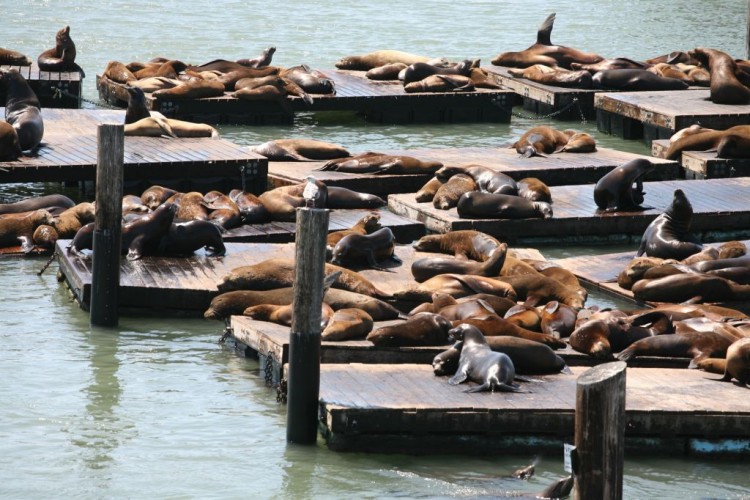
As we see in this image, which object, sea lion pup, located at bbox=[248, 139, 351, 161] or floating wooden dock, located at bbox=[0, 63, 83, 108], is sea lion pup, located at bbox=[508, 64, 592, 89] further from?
floating wooden dock, located at bbox=[0, 63, 83, 108]

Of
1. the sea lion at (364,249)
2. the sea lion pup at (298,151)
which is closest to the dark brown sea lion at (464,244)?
the sea lion at (364,249)

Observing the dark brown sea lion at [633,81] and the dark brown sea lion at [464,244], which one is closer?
the dark brown sea lion at [464,244]

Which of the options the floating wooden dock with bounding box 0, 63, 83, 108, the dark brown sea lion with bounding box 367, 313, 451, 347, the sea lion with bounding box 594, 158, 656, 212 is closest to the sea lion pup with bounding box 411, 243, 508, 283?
the dark brown sea lion with bounding box 367, 313, 451, 347

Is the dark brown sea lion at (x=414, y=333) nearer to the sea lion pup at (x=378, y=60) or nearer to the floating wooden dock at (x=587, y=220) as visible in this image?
the floating wooden dock at (x=587, y=220)

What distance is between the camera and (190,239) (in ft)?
32.8

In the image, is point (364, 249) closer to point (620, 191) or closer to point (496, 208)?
point (496, 208)

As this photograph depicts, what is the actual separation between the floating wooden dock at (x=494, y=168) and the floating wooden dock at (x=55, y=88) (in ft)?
16.6

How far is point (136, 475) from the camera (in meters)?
6.78

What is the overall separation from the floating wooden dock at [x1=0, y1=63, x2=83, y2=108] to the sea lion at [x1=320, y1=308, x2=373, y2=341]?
10.3 m

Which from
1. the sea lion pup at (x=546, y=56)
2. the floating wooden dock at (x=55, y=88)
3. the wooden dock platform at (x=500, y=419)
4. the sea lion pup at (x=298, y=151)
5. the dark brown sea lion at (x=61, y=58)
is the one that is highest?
the sea lion pup at (x=546, y=56)

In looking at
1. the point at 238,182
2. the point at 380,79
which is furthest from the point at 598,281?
the point at 380,79

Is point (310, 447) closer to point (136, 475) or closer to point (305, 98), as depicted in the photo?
point (136, 475)

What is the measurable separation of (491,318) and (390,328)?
1.76 feet

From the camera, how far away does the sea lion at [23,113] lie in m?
12.7
